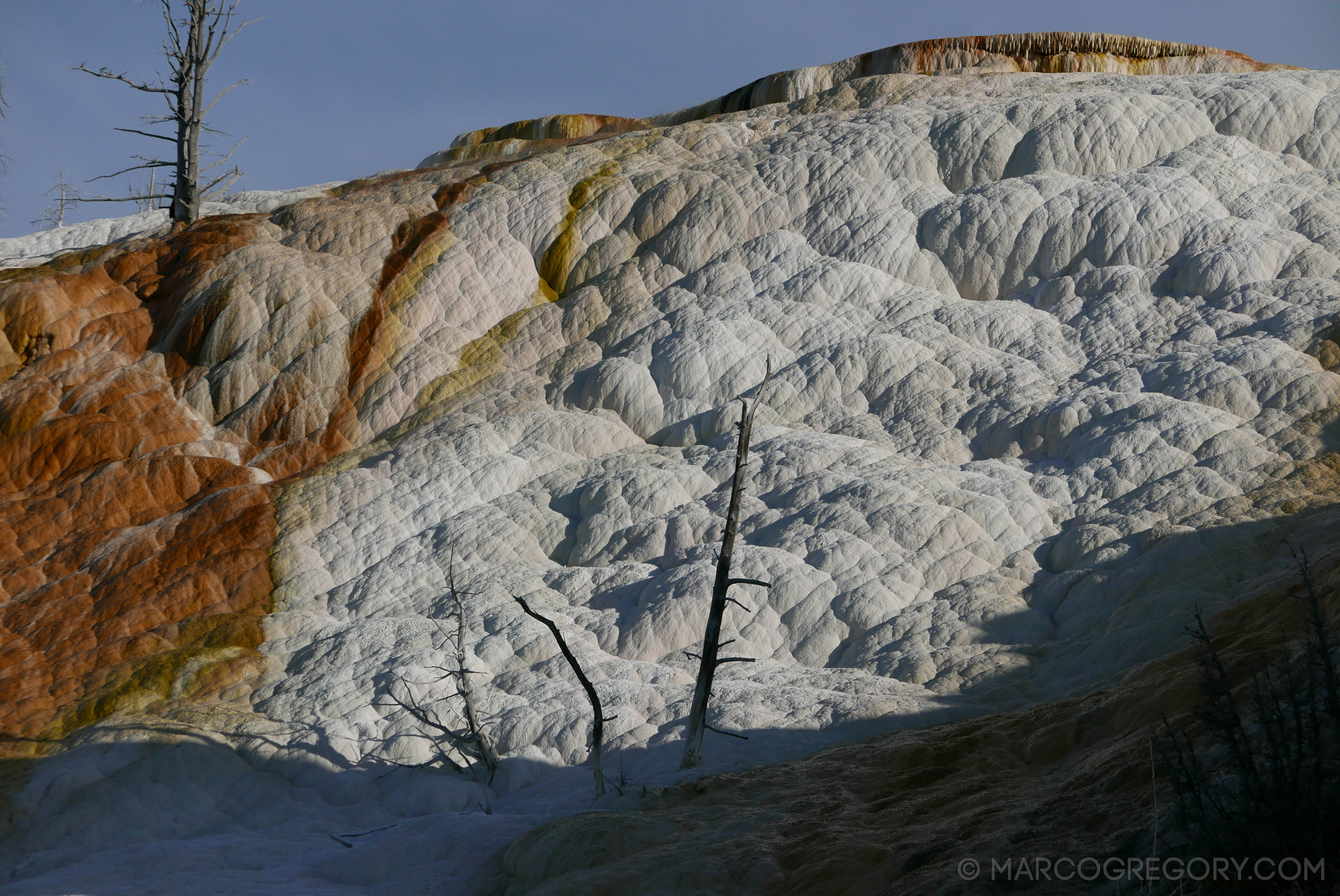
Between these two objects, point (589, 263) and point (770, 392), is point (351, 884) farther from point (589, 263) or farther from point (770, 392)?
point (589, 263)

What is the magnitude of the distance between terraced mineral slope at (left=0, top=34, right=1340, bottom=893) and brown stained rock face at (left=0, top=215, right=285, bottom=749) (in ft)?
0.25

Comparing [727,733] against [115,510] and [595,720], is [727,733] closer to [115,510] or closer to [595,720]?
[595,720]

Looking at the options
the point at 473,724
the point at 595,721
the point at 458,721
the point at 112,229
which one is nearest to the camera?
the point at 595,721

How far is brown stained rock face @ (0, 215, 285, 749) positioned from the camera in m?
14.5

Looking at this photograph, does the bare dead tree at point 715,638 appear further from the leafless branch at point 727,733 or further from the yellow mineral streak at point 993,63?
the yellow mineral streak at point 993,63

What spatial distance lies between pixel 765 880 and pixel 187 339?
17.1 meters

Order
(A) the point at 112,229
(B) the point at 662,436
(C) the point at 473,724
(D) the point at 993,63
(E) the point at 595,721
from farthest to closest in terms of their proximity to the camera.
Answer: (A) the point at 112,229
(D) the point at 993,63
(B) the point at 662,436
(C) the point at 473,724
(E) the point at 595,721

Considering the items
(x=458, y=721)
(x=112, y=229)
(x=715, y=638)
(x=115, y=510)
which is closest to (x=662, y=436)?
(x=458, y=721)

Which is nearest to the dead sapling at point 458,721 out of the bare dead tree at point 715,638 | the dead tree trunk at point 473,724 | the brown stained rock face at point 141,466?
the dead tree trunk at point 473,724

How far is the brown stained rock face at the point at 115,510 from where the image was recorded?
47.4ft

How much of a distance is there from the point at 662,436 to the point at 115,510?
909 centimetres

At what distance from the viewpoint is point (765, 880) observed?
24.6 feet

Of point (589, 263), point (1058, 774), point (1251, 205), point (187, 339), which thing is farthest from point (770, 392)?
point (187, 339)

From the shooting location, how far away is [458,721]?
42.9 feet
